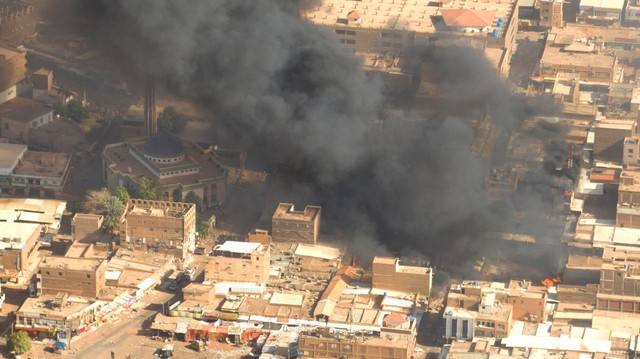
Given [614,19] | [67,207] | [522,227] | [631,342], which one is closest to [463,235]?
[522,227]

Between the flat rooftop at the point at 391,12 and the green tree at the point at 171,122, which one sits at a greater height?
the flat rooftop at the point at 391,12

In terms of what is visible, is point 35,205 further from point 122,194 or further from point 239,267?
point 239,267

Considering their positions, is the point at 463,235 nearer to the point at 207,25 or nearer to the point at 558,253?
the point at 558,253

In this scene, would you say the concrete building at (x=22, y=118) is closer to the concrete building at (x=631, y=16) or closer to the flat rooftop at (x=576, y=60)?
the flat rooftop at (x=576, y=60)


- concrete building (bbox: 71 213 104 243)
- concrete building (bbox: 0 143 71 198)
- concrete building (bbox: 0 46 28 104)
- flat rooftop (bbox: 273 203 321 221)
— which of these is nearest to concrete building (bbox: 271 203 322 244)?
flat rooftop (bbox: 273 203 321 221)

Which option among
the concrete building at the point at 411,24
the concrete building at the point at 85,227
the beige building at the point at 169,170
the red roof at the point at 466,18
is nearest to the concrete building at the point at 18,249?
the concrete building at the point at 85,227

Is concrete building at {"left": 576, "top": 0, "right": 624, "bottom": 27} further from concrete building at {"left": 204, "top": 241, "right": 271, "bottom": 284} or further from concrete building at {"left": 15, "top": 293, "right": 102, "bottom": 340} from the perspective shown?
concrete building at {"left": 15, "top": 293, "right": 102, "bottom": 340}

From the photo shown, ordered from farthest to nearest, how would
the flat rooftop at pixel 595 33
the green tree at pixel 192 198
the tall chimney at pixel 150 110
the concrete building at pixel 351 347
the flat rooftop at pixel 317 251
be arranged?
the flat rooftop at pixel 595 33, the tall chimney at pixel 150 110, the green tree at pixel 192 198, the flat rooftop at pixel 317 251, the concrete building at pixel 351 347
